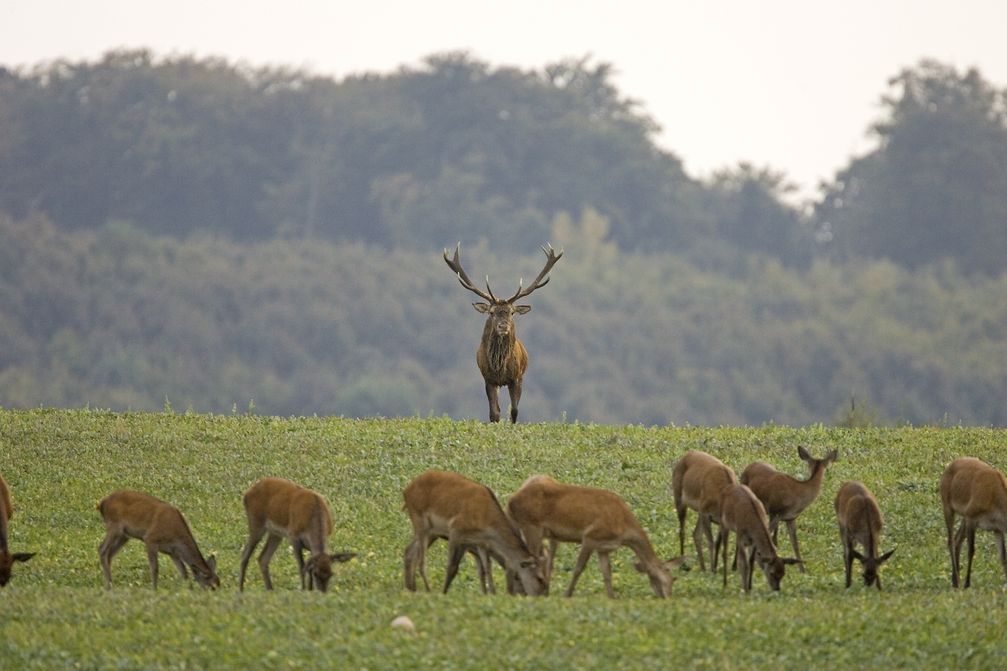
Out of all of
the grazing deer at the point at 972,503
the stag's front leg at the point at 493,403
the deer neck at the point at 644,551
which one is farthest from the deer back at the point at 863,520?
the stag's front leg at the point at 493,403

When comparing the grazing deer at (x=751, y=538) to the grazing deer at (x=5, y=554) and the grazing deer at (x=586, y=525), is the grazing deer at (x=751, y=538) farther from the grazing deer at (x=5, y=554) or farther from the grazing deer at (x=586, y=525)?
the grazing deer at (x=5, y=554)

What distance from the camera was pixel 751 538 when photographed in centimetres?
1459

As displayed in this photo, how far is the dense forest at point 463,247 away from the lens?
78.1 meters

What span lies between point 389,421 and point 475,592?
310 inches

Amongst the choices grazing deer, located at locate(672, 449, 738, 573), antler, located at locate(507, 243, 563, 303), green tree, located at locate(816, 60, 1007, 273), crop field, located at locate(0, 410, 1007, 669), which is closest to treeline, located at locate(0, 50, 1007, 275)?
green tree, located at locate(816, 60, 1007, 273)

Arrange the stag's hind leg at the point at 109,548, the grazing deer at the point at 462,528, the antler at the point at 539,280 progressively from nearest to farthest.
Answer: the grazing deer at the point at 462,528 < the stag's hind leg at the point at 109,548 < the antler at the point at 539,280

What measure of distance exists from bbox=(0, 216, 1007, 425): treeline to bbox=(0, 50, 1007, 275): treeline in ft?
8.34

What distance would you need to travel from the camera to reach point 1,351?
245ft

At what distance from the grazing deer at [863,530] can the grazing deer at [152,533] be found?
4.91 meters

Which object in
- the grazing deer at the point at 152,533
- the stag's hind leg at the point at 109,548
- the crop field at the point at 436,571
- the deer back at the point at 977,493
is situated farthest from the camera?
the deer back at the point at 977,493

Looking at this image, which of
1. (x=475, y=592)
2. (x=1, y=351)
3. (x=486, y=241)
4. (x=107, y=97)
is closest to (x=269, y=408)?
(x=1, y=351)

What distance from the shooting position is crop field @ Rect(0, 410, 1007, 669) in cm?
1216

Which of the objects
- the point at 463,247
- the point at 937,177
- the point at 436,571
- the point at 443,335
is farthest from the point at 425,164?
the point at 436,571

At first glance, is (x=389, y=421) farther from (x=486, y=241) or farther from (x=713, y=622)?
(x=486, y=241)
